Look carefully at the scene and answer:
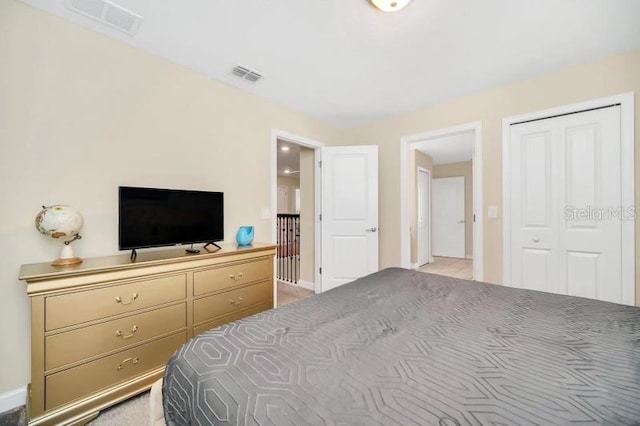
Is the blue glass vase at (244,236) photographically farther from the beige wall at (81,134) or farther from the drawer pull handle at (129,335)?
the drawer pull handle at (129,335)

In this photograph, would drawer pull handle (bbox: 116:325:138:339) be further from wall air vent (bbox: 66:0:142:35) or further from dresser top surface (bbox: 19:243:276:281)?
wall air vent (bbox: 66:0:142:35)

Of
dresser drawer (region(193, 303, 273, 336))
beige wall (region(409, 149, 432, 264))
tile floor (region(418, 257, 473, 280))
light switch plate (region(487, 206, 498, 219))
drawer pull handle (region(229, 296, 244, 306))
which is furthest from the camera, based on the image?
beige wall (region(409, 149, 432, 264))

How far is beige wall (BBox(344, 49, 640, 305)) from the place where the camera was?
220cm

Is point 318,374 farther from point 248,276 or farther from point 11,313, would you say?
point 11,313

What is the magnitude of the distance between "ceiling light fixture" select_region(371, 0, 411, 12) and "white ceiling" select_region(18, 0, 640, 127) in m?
0.07

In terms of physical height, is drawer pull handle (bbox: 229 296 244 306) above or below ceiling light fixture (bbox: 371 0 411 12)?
below

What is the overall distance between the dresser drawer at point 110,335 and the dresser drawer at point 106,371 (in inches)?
2.2

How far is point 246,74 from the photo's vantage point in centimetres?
247

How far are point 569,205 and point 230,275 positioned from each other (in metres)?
3.14

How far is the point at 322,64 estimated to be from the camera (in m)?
2.31

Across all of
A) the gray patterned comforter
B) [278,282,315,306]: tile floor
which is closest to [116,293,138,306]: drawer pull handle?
the gray patterned comforter

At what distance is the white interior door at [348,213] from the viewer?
3.54 metres

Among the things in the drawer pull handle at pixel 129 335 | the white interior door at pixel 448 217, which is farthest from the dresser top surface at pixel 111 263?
the white interior door at pixel 448 217

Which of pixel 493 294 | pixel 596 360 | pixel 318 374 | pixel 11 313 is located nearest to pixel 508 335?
pixel 596 360
